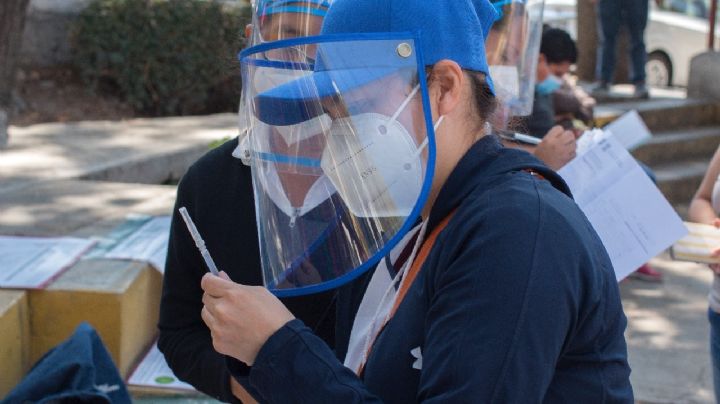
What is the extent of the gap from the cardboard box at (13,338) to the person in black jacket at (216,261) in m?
1.26

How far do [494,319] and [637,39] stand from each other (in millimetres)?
8764

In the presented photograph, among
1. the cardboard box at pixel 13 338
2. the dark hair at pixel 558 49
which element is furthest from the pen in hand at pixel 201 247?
the dark hair at pixel 558 49

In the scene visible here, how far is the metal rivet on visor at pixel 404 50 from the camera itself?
4.18ft

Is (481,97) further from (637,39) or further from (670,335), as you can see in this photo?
(637,39)

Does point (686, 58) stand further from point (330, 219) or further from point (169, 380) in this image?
point (330, 219)

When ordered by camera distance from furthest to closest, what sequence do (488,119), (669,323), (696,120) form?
(696,120), (669,323), (488,119)

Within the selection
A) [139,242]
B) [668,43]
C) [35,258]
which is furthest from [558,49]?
[668,43]

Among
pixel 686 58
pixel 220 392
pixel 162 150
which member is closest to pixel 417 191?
pixel 220 392

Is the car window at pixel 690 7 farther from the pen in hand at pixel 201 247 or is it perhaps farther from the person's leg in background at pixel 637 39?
the pen in hand at pixel 201 247

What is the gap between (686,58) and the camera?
1488 centimetres

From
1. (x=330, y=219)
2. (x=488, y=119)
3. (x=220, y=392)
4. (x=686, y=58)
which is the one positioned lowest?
(x=686, y=58)

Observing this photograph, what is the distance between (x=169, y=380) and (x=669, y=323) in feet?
10.1

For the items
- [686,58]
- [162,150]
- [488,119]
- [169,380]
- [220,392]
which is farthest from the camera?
[686,58]

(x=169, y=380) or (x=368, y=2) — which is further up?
(x=368, y=2)
